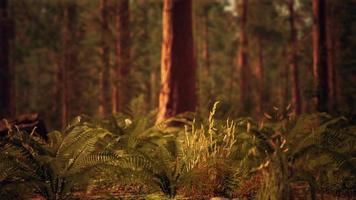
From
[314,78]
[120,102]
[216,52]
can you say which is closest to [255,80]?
[216,52]

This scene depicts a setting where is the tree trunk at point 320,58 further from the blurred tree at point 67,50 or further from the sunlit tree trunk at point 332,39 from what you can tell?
the blurred tree at point 67,50

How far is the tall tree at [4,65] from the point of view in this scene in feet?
40.5

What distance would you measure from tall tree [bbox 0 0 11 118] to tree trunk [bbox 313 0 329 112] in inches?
338

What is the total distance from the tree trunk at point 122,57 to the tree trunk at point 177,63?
9024 millimetres

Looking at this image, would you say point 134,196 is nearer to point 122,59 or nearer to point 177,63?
point 177,63

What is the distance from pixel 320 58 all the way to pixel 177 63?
408 cm

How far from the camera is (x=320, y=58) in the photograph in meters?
11.0

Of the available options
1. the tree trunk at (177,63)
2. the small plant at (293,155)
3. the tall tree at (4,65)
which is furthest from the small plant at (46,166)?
the tall tree at (4,65)

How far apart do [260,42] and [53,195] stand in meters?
36.2

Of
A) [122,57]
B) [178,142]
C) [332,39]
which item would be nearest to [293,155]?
[178,142]

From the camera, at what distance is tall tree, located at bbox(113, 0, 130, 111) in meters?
18.7

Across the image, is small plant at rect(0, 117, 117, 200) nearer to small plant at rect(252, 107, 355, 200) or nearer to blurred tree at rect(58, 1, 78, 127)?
small plant at rect(252, 107, 355, 200)

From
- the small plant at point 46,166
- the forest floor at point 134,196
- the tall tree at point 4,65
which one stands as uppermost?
the tall tree at point 4,65

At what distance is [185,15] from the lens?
31.2ft
